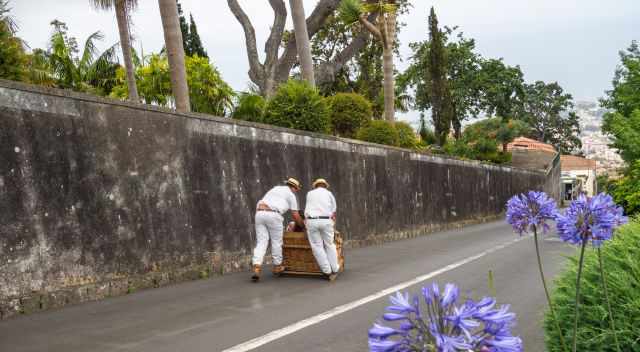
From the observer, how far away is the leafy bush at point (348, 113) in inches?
950

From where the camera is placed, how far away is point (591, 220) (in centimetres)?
292

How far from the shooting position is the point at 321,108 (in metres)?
18.6

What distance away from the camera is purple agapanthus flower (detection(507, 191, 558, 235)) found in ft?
11.3

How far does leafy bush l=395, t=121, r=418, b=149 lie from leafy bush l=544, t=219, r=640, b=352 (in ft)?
75.5

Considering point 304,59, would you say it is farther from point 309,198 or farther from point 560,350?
point 560,350

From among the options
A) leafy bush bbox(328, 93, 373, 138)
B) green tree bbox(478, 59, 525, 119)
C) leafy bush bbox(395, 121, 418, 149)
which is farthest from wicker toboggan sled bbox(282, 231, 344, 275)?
green tree bbox(478, 59, 525, 119)

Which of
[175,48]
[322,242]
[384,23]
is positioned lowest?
[322,242]

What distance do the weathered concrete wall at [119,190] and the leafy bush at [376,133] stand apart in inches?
264

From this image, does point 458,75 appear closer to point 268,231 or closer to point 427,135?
point 427,135

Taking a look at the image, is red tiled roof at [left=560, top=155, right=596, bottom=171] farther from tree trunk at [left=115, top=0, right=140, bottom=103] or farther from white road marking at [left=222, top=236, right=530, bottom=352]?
white road marking at [left=222, top=236, right=530, bottom=352]

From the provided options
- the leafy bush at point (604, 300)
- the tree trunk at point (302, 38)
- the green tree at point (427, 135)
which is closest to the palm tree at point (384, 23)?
the tree trunk at point (302, 38)

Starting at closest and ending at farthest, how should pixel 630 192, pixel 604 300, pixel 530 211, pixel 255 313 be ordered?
pixel 530 211 → pixel 604 300 → pixel 255 313 → pixel 630 192

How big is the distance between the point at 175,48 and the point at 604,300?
46.3 ft

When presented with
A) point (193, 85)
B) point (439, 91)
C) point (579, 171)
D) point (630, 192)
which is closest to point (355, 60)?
point (439, 91)
